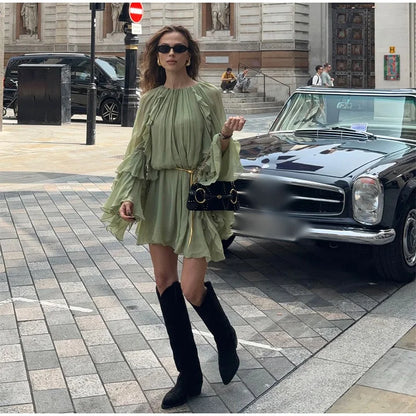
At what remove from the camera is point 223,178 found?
4.24 m

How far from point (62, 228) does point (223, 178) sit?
15.4 ft

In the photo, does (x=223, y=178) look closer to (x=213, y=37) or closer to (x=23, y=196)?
(x=23, y=196)

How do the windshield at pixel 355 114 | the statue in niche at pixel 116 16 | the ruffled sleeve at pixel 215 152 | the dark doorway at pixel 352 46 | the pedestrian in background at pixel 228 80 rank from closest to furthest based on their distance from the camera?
the ruffled sleeve at pixel 215 152, the windshield at pixel 355 114, the pedestrian in background at pixel 228 80, the dark doorway at pixel 352 46, the statue in niche at pixel 116 16

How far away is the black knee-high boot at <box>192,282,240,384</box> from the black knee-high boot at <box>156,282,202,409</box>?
117 mm

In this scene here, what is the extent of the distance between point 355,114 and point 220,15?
1235 inches

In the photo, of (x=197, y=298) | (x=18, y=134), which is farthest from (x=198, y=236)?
(x=18, y=134)

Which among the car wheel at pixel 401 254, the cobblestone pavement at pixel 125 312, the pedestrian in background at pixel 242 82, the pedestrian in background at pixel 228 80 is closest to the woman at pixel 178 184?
the cobblestone pavement at pixel 125 312

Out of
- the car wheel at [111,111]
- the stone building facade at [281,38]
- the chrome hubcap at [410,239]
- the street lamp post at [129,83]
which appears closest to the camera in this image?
the chrome hubcap at [410,239]

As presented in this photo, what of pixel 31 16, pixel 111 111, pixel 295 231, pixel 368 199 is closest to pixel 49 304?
pixel 295 231

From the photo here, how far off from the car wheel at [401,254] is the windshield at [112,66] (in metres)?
18.1

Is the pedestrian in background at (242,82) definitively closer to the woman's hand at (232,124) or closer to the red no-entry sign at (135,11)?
the red no-entry sign at (135,11)

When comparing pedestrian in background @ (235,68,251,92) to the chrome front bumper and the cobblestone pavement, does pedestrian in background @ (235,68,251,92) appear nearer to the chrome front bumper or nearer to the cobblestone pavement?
the cobblestone pavement

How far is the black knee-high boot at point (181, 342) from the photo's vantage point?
13.9 ft

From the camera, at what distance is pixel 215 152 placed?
4.12 meters
